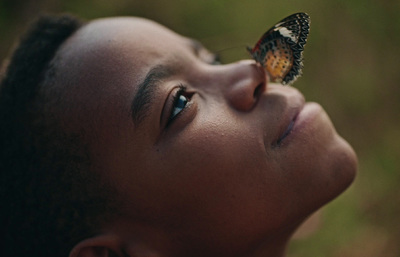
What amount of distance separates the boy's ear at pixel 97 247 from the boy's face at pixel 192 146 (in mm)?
100

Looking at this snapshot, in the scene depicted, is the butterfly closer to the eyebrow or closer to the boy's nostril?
the boy's nostril

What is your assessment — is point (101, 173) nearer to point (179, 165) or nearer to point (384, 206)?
point (179, 165)

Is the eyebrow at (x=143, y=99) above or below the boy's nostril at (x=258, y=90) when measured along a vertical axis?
above

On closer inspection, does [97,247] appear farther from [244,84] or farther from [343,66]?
[343,66]

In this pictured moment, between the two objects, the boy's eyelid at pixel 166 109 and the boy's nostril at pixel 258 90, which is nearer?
the boy's eyelid at pixel 166 109

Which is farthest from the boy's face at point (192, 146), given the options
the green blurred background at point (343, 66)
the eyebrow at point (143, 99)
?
the green blurred background at point (343, 66)

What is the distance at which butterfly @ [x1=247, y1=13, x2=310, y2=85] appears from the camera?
143 centimetres

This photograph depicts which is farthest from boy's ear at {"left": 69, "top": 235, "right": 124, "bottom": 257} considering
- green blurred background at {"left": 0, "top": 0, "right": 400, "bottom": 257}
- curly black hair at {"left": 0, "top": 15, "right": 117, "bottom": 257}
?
green blurred background at {"left": 0, "top": 0, "right": 400, "bottom": 257}

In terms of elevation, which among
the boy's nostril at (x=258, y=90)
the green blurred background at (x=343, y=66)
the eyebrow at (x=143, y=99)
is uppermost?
the eyebrow at (x=143, y=99)

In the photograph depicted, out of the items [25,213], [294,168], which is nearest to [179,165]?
[294,168]

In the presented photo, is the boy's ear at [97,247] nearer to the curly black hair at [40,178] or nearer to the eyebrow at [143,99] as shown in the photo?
the curly black hair at [40,178]

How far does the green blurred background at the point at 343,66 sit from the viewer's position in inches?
98.5

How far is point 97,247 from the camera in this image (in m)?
1.46

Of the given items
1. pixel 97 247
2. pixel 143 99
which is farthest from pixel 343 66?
pixel 97 247
